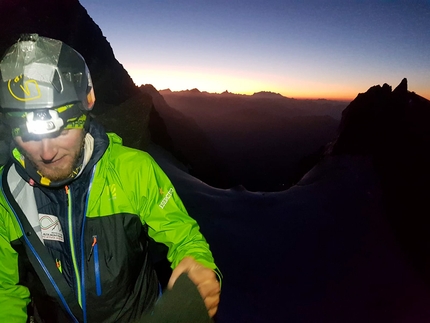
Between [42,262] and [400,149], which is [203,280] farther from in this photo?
[400,149]

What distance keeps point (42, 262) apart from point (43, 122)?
1.08 metres

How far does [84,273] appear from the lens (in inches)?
83.7

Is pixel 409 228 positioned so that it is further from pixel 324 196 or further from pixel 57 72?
pixel 57 72

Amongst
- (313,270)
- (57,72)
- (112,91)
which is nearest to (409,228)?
(313,270)

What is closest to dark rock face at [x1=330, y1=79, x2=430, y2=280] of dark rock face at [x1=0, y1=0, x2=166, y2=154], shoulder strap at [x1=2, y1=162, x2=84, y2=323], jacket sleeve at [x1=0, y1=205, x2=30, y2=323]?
shoulder strap at [x1=2, y1=162, x2=84, y2=323]

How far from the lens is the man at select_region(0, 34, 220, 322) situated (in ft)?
6.38

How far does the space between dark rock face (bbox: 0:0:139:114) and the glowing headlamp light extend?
44.4 ft

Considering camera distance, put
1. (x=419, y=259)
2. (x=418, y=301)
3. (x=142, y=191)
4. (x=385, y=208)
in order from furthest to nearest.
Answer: (x=385, y=208) → (x=419, y=259) → (x=418, y=301) → (x=142, y=191)

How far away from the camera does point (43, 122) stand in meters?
1.93

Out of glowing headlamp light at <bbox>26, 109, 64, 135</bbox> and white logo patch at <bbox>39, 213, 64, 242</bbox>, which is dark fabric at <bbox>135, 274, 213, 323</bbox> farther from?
glowing headlamp light at <bbox>26, 109, 64, 135</bbox>

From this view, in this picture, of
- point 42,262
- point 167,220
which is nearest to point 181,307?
point 167,220

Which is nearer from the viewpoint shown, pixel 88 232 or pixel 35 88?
pixel 35 88

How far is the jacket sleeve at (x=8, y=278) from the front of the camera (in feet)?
6.63

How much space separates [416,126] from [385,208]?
8.63m
